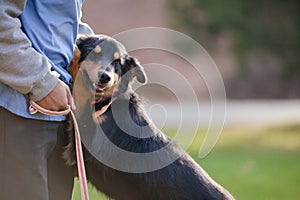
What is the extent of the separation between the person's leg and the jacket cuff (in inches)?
11.3

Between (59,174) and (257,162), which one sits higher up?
(257,162)

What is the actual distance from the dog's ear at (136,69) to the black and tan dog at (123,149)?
0.38 m

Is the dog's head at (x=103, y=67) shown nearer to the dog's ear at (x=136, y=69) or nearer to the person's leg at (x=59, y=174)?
the dog's ear at (x=136, y=69)

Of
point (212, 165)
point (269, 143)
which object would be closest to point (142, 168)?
point (212, 165)

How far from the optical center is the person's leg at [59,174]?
135 inches

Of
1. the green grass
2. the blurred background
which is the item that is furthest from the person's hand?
the blurred background

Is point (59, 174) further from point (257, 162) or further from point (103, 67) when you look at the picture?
point (257, 162)

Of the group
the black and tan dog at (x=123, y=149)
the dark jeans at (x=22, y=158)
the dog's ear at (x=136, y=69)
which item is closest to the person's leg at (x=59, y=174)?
the dark jeans at (x=22, y=158)

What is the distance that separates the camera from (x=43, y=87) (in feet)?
10.4

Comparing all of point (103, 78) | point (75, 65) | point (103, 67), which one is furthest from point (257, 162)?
point (75, 65)

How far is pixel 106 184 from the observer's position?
3816 mm

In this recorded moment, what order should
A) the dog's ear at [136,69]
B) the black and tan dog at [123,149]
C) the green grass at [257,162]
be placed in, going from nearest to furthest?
the black and tan dog at [123,149], the dog's ear at [136,69], the green grass at [257,162]

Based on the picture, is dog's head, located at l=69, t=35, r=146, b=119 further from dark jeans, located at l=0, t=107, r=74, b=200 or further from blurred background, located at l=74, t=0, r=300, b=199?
blurred background, located at l=74, t=0, r=300, b=199

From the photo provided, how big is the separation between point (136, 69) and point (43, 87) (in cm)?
129
